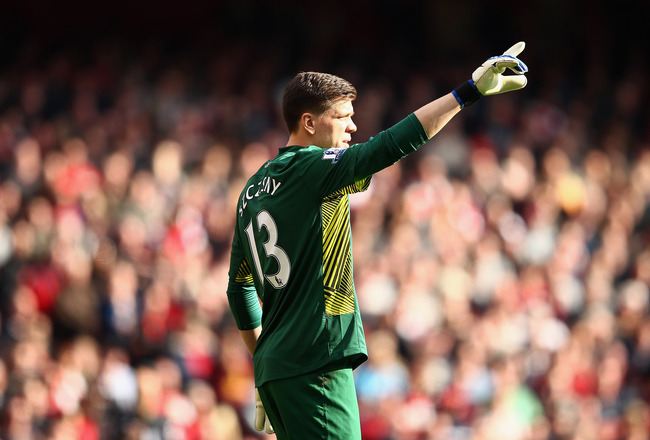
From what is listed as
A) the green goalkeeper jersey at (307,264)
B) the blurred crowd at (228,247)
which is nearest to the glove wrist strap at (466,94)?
the green goalkeeper jersey at (307,264)

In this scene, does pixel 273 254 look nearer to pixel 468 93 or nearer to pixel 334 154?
pixel 334 154

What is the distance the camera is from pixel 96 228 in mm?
10141

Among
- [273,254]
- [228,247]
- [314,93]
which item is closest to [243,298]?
[273,254]

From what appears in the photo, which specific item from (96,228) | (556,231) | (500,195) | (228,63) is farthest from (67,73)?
(556,231)

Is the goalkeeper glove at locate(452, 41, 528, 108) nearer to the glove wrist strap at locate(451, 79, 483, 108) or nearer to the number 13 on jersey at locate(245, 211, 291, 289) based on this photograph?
the glove wrist strap at locate(451, 79, 483, 108)

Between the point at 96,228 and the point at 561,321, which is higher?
the point at 96,228

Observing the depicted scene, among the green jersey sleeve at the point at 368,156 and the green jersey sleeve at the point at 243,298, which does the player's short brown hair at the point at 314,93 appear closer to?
the green jersey sleeve at the point at 368,156

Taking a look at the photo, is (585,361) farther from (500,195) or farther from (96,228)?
(96,228)

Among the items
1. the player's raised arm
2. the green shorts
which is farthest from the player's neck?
the green shorts

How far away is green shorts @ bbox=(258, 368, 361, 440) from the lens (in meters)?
3.53

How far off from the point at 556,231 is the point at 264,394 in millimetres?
9347

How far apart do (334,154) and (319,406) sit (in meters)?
0.97

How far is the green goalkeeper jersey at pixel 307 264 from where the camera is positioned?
139 inches

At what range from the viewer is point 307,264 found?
3.61 metres
